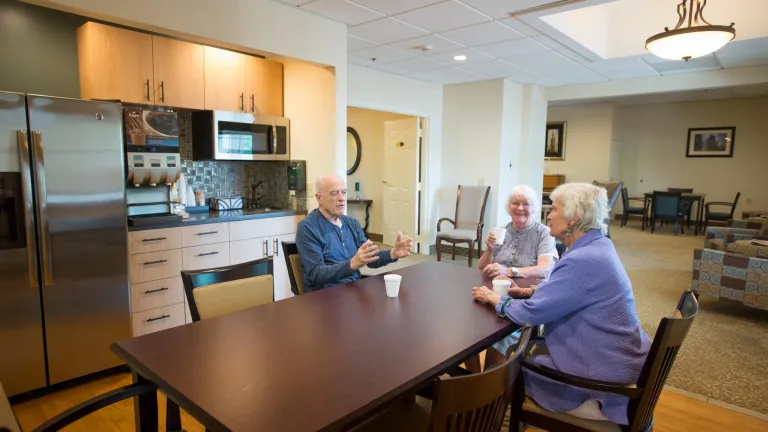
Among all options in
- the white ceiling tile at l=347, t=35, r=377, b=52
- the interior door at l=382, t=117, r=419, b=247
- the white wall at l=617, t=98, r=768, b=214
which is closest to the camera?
the white ceiling tile at l=347, t=35, r=377, b=52

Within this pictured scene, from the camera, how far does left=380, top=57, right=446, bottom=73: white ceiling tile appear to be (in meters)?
4.92

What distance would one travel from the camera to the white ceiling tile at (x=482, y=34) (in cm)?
375

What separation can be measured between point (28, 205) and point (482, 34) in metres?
3.53

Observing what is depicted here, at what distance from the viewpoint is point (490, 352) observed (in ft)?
7.36

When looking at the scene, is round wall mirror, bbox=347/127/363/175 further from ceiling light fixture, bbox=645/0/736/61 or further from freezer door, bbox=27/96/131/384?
freezer door, bbox=27/96/131/384

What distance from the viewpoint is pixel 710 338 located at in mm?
3543

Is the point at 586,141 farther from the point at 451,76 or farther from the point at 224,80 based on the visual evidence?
the point at 224,80

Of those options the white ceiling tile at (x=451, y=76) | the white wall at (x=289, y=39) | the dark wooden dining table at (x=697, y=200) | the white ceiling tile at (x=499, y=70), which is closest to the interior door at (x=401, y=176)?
the white ceiling tile at (x=451, y=76)

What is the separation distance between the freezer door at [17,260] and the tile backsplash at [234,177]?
4.68 feet

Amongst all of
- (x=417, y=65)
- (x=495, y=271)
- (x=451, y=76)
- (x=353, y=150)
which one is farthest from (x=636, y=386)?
(x=353, y=150)

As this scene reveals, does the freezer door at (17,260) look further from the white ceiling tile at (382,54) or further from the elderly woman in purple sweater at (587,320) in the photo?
the white ceiling tile at (382,54)

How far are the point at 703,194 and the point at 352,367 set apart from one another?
10202 millimetres

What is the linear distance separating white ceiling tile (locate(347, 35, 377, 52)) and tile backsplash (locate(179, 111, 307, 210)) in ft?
4.25

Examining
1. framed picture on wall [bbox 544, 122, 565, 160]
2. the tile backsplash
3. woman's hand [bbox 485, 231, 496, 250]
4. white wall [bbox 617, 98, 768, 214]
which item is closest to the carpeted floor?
woman's hand [bbox 485, 231, 496, 250]
